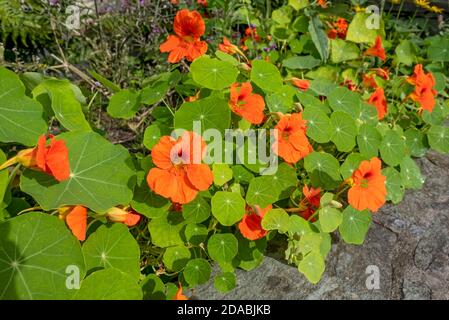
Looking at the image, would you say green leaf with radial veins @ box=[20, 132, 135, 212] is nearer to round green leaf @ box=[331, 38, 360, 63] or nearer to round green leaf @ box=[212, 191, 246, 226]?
round green leaf @ box=[212, 191, 246, 226]

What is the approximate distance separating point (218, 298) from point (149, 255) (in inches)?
12.6

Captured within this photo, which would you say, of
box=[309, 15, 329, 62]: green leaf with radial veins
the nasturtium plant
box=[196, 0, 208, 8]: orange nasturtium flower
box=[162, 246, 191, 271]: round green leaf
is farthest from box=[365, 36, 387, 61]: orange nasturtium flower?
Answer: box=[162, 246, 191, 271]: round green leaf

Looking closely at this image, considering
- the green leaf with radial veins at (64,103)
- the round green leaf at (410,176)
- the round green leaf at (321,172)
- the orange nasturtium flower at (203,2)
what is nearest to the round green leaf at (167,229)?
the green leaf with radial veins at (64,103)

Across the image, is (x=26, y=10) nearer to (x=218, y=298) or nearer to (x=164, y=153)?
(x=164, y=153)

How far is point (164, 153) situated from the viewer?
53.5 inches

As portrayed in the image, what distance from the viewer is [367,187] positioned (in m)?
1.55

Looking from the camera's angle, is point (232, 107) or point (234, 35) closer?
point (232, 107)

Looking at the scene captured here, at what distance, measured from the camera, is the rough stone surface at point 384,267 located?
1598 millimetres

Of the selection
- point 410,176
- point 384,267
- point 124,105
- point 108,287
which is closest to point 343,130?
point 410,176

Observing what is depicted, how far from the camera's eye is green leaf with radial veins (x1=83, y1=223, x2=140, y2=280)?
140 centimetres

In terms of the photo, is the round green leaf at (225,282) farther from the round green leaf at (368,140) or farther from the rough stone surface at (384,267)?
the round green leaf at (368,140)

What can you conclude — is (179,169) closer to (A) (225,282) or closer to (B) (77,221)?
(B) (77,221)
